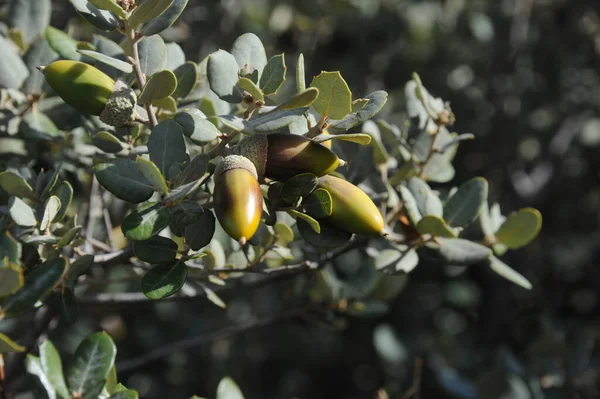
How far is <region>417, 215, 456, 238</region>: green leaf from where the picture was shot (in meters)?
1.41

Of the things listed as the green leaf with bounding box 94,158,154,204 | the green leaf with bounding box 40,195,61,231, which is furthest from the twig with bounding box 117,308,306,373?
the green leaf with bounding box 94,158,154,204

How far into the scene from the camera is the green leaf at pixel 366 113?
116cm

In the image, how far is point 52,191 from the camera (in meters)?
1.29

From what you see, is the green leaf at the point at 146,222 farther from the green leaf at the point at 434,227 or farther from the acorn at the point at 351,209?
the green leaf at the point at 434,227

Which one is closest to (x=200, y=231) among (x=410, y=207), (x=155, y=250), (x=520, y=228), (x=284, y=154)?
(x=155, y=250)

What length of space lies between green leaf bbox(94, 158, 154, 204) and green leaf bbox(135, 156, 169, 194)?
0.11 feet

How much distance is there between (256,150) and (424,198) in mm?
471

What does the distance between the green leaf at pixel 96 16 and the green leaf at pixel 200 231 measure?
33cm

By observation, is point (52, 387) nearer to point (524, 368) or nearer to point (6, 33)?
point (6, 33)

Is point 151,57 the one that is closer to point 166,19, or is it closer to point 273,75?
point 166,19

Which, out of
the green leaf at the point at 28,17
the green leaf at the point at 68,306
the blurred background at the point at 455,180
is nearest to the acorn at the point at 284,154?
the green leaf at the point at 68,306

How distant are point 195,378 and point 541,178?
5.55 feet

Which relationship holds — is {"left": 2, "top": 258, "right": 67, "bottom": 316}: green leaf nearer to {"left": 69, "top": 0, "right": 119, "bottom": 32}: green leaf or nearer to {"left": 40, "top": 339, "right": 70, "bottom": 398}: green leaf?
{"left": 40, "top": 339, "right": 70, "bottom": 398}: green leaf

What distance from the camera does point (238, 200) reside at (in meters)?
1.06
